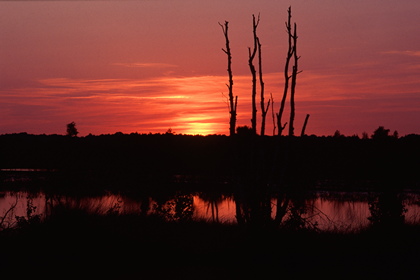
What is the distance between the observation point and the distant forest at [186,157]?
129 feet

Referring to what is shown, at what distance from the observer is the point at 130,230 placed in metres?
11.5

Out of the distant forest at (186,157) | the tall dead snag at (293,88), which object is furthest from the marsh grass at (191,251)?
the distant forest at (186,157)

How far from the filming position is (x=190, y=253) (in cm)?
1066

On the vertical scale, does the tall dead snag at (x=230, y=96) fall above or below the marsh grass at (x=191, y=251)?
above

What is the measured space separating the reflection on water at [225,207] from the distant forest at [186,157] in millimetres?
6777

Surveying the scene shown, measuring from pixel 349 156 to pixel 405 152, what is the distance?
16.9 feet

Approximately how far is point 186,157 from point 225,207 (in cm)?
4054

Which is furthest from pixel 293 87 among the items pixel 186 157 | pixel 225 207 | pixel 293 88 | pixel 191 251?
pixel 186 157

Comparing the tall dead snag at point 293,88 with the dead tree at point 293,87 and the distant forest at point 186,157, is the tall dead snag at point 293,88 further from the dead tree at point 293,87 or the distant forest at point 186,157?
the distant forest at point 186,157

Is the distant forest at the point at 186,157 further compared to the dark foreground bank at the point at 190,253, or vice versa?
the distant forest at the point at 186,157

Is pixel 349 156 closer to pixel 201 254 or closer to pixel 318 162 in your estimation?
pixel 318 162

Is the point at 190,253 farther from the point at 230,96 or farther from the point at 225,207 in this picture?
the point at 225,207

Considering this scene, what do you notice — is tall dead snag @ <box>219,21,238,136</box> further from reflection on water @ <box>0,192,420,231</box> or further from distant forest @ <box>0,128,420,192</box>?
distant forest @ <box>0,128,420,192</box>

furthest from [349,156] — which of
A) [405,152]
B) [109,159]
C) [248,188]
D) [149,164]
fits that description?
[248,188]
